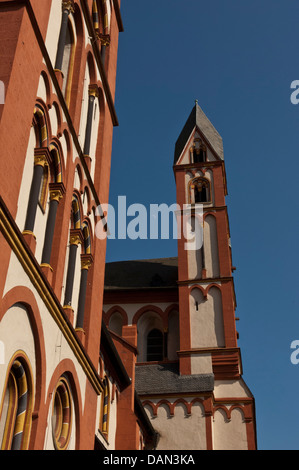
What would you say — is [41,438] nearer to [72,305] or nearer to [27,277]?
[27,277]

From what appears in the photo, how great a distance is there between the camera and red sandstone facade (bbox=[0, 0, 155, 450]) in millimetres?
8461

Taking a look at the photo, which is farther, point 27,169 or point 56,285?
point 56,285

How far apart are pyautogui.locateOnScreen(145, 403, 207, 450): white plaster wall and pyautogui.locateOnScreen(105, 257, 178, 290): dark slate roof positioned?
22.8 ft

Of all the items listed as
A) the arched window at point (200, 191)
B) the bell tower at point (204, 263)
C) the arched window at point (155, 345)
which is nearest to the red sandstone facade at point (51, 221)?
the bell tower at point (204, 263)

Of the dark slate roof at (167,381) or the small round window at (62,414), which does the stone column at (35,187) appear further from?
the dark slate roof at (167,381)

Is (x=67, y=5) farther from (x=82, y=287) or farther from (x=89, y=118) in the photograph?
(x=82, y=287)

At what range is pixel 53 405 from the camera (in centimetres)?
995

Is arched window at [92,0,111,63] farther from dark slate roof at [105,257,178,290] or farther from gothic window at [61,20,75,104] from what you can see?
dark slate roof at [105,257,178,290]

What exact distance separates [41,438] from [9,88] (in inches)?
200

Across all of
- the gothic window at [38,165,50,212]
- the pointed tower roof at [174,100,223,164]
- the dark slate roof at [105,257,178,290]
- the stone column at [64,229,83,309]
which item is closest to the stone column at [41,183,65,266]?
the gothic window at [38,165,50,212]

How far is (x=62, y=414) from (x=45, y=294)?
2336 mm

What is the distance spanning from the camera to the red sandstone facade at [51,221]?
8461 mm

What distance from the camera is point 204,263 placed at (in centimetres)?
2852

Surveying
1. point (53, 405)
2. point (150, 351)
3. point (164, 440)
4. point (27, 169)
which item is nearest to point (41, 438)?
point (53, 405)
